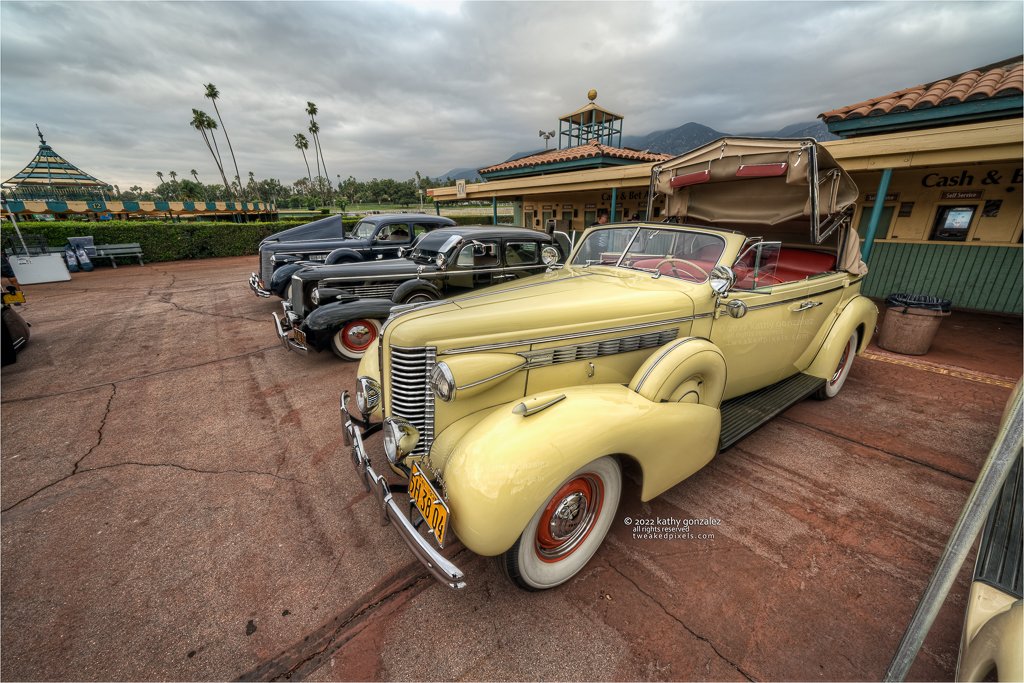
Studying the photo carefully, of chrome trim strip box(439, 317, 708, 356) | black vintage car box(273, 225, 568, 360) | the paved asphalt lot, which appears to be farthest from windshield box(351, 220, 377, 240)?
chrome trim strip box(439, 317, 708, 356)

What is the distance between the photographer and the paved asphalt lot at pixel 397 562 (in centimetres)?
191

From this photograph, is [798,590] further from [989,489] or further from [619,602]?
[989,489]

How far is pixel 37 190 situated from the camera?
35938 millimetres

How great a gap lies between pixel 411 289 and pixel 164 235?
17.0 m

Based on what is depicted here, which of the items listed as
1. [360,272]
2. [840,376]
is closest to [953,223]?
[840,376]

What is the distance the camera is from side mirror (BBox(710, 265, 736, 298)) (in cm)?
282

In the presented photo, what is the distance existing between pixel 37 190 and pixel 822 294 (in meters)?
58.1

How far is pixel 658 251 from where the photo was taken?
3445 millimetres

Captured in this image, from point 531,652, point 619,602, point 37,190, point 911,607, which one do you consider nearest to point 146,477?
point 531,652

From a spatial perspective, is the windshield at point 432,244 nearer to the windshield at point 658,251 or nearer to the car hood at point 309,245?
the car hood at point 309,245

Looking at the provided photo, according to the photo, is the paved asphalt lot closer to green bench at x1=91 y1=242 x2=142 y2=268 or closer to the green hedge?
green bench at x1=91 y1=242 x2=142 y2=268

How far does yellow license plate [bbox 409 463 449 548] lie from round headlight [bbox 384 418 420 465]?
0.49ft

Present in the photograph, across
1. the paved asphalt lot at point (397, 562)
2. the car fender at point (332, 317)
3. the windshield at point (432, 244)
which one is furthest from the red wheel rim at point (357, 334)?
the windshield at point (432, 244)

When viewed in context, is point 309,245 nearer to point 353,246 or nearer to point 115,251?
point 353,246
